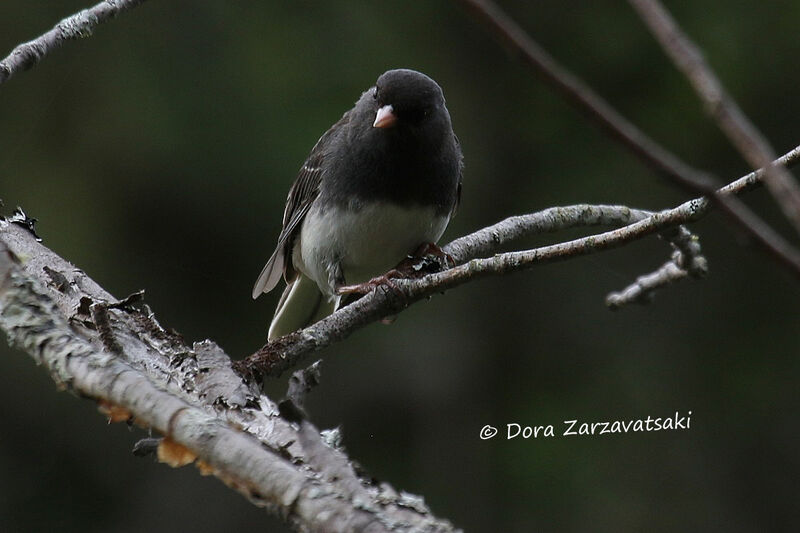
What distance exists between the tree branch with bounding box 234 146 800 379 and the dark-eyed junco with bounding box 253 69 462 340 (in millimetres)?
257

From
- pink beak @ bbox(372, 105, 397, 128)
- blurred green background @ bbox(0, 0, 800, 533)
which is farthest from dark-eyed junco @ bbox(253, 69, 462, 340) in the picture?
blurred green background @ bbox(0, 0, 800, 533)

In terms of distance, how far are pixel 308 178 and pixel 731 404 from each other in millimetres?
3813

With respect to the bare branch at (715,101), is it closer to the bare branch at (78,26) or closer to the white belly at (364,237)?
the bare branch at (78,26)

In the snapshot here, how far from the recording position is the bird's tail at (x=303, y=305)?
3797 mm

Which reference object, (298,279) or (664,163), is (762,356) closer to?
(298,279)

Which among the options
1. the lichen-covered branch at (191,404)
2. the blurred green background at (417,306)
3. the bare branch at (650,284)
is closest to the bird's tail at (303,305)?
the bare branch at (650,284)

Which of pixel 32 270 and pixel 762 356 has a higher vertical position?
pixel 762 356

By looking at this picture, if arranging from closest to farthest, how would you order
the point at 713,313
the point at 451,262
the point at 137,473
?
the point at 451,262, the point at 137,473, the point at 713,313

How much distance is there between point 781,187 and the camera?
666mm

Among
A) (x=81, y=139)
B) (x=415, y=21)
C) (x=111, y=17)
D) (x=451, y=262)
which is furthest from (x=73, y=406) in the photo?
(x=111, y=17)

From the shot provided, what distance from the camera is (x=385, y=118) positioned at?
10.2 feet

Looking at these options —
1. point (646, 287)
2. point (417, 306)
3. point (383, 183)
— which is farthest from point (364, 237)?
point (417, 306)

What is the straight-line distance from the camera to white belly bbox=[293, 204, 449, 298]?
10.4 feet

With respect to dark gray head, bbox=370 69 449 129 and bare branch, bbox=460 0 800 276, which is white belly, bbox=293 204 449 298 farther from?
bare branch, bbox=460 0 800 276
